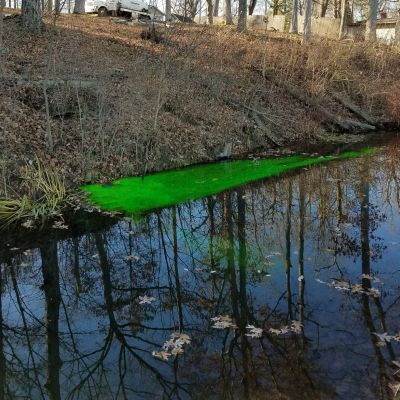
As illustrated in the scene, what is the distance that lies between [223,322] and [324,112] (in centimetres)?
1457

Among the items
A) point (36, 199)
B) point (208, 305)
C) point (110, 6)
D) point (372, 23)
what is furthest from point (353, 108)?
point (208, 305)

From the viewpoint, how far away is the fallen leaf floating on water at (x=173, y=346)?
4594mm

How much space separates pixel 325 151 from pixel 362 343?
1117 centimetres

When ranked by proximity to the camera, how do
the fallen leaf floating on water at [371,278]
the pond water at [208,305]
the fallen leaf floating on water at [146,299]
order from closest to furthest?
1. the pond water at [208,305]
2. the fallen leaf floating on water at [146,299]
3. the fallen leaf floating on water at [371,278]

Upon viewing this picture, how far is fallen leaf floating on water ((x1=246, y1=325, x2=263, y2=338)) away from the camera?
4.88 meters

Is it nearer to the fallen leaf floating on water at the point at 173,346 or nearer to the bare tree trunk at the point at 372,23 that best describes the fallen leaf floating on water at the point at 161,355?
the fallen leaf floating on water at the point at 173,346

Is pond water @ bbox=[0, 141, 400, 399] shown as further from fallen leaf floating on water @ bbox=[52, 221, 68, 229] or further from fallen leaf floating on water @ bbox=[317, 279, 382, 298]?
fallen leaf floating on water @ bbox=[52, 221, 68, 229]

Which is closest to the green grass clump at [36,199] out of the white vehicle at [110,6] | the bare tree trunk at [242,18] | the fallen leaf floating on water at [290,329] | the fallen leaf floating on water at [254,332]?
the fallen leaf floating on water at [254,332]

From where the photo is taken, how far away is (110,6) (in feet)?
88.3

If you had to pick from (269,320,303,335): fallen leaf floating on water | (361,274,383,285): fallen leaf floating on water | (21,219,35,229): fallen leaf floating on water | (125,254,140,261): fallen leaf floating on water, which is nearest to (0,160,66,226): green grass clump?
(21,219,35,229): fallen leaf floating on water

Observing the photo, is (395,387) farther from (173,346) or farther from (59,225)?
(59,225)

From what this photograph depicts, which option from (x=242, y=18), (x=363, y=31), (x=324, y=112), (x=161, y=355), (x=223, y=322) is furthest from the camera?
(x=363, y=31)

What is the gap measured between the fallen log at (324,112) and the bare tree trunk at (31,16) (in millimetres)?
8646

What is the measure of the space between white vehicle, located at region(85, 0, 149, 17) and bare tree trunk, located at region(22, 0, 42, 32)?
10943 mm
